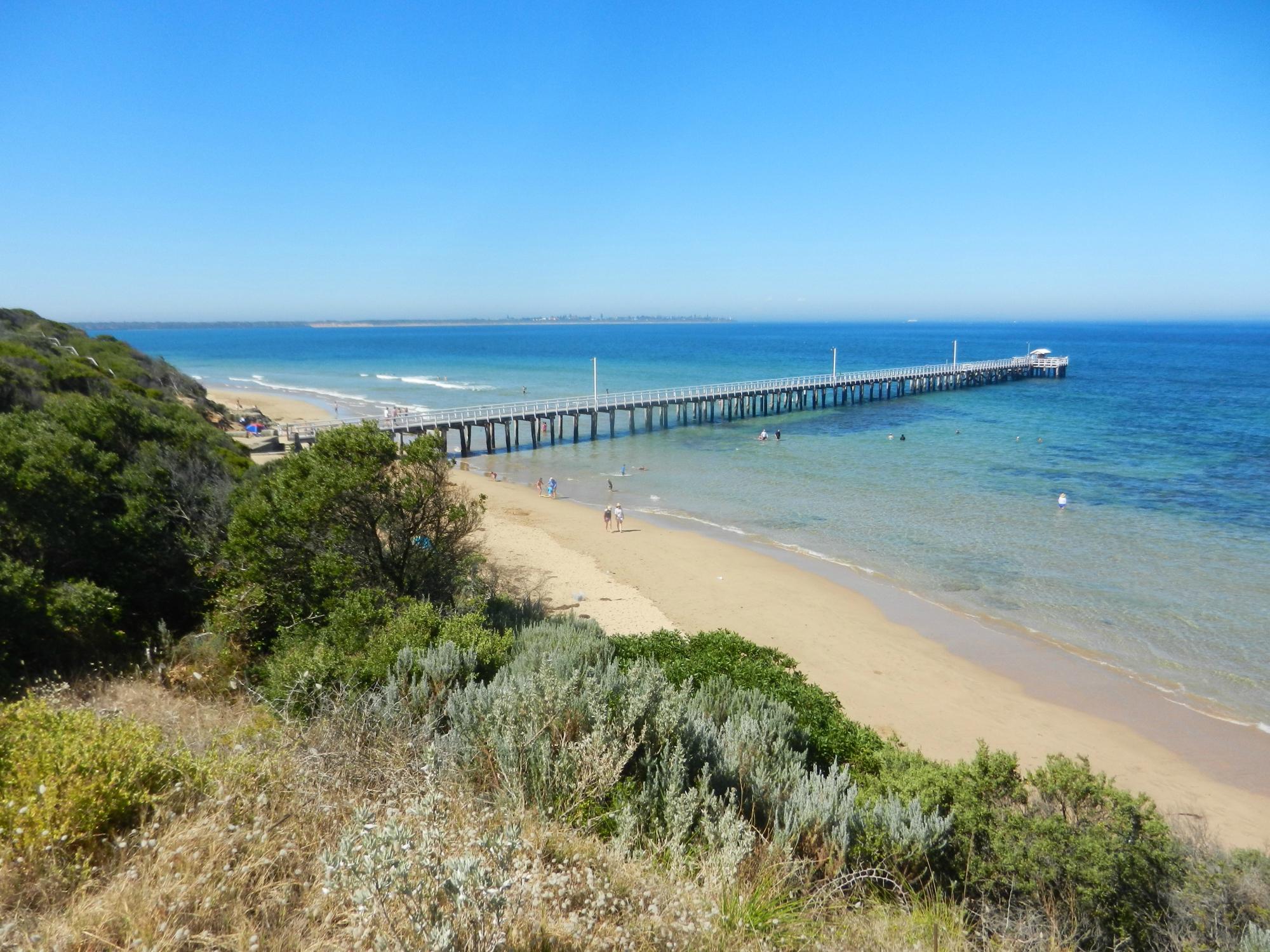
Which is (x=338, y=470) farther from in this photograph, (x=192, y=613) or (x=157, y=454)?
(x=157, y=454)

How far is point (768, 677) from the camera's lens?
25.8 ft

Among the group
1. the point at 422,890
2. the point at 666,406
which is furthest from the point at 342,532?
the point at 666,406

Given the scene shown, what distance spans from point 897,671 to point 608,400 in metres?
29.3

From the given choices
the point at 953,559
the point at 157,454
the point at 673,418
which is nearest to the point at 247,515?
the point at 157,454

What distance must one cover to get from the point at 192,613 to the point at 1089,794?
1038cm

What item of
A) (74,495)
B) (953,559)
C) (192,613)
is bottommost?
(953,559)

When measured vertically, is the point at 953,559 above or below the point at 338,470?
below

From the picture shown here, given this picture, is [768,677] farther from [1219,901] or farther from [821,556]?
[821,556]

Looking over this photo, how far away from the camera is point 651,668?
19.3 ft

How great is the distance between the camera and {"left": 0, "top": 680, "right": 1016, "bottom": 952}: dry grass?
274 cm

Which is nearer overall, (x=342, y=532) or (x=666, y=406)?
(x=342, y=532)

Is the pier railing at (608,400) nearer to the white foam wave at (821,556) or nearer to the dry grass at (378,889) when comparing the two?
the white foam wave at (821,556)

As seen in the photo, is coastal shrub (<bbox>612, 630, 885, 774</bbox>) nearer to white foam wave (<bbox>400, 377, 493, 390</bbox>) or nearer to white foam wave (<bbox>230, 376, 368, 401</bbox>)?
white foam wave (<bbox>230, 376, 368, 401</bbox>)

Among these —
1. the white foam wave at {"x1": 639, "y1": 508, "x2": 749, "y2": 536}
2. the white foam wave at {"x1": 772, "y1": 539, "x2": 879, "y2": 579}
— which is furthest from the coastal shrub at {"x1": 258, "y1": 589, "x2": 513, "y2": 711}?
the white foam wave at {"x1": 639, "y1": 508, "x2": 749, "y2": 536}
